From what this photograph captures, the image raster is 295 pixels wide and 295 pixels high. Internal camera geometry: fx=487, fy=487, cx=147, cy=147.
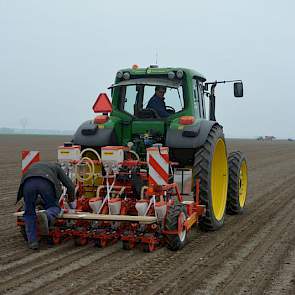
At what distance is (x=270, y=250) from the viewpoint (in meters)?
6.12

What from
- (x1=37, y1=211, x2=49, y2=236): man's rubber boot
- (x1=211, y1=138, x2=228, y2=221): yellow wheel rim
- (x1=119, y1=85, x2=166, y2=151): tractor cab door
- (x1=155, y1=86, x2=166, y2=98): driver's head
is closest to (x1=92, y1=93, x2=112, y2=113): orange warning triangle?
(x1=119, y1=85, x2=166, y2=151): tractor cab door

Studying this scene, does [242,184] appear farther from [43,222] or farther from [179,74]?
[43,222]

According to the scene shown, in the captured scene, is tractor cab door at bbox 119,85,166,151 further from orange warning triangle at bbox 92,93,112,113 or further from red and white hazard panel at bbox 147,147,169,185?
red and white hazard panel at bbox 147,147,169,185

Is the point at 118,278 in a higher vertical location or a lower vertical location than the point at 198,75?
lower

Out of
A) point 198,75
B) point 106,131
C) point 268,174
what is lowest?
point 268,174

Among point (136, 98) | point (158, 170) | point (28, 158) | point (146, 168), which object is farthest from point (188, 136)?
point (28, 158)

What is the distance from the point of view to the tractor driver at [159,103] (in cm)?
751

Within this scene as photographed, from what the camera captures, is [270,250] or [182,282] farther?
[270,250]

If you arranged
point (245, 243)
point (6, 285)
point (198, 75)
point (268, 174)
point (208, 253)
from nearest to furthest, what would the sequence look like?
point (6, 285) < point (208, 253) < point (245, 243) < point (198, 75) < point (268, 174)

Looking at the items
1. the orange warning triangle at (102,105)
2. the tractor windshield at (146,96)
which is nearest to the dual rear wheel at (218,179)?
the tractor windshield at (146,96)

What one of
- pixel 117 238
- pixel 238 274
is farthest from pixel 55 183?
pixel 238 274

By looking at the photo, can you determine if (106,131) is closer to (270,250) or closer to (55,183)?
(55,183)

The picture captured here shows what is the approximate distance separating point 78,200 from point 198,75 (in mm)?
2863

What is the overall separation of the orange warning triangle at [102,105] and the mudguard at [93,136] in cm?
32
